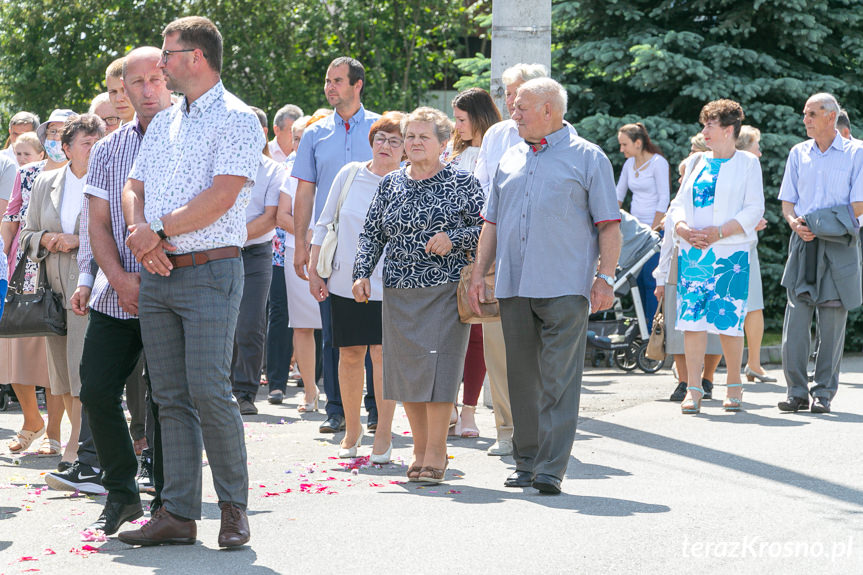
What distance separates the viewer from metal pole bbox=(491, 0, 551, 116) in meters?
10.2

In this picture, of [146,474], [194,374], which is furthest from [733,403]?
[194,374]

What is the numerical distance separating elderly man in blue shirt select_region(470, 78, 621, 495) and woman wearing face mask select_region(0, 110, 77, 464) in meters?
2.99

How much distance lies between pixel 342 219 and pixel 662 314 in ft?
13.7

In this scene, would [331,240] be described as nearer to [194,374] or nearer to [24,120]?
[194,374]

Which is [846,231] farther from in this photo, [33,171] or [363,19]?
[363,19]

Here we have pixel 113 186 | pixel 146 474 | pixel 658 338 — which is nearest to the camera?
pixel 113 186

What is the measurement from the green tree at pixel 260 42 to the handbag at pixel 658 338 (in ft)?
40.7

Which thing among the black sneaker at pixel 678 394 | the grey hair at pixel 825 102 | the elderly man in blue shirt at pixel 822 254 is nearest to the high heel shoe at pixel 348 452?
the black sneaker at pixel 678 394

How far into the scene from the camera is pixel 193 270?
5.33 meters

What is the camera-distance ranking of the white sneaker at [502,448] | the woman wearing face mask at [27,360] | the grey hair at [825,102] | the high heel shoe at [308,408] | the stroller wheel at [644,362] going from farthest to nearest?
the stroller wheel at [644,362] < the high heel shoe at [308,408] < the grey hair at [825,102] < the woman wearing face mask at [27,360] < the white sneaker at [502,448]

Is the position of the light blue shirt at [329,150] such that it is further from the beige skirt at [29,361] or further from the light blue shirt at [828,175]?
the light blue shirt at [828,175]

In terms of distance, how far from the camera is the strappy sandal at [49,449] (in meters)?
8.01

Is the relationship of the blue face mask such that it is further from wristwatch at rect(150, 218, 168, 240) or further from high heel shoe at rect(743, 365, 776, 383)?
high heel shoe at rect(743, 365, 776, 383)

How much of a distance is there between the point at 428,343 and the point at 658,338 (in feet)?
15.2
